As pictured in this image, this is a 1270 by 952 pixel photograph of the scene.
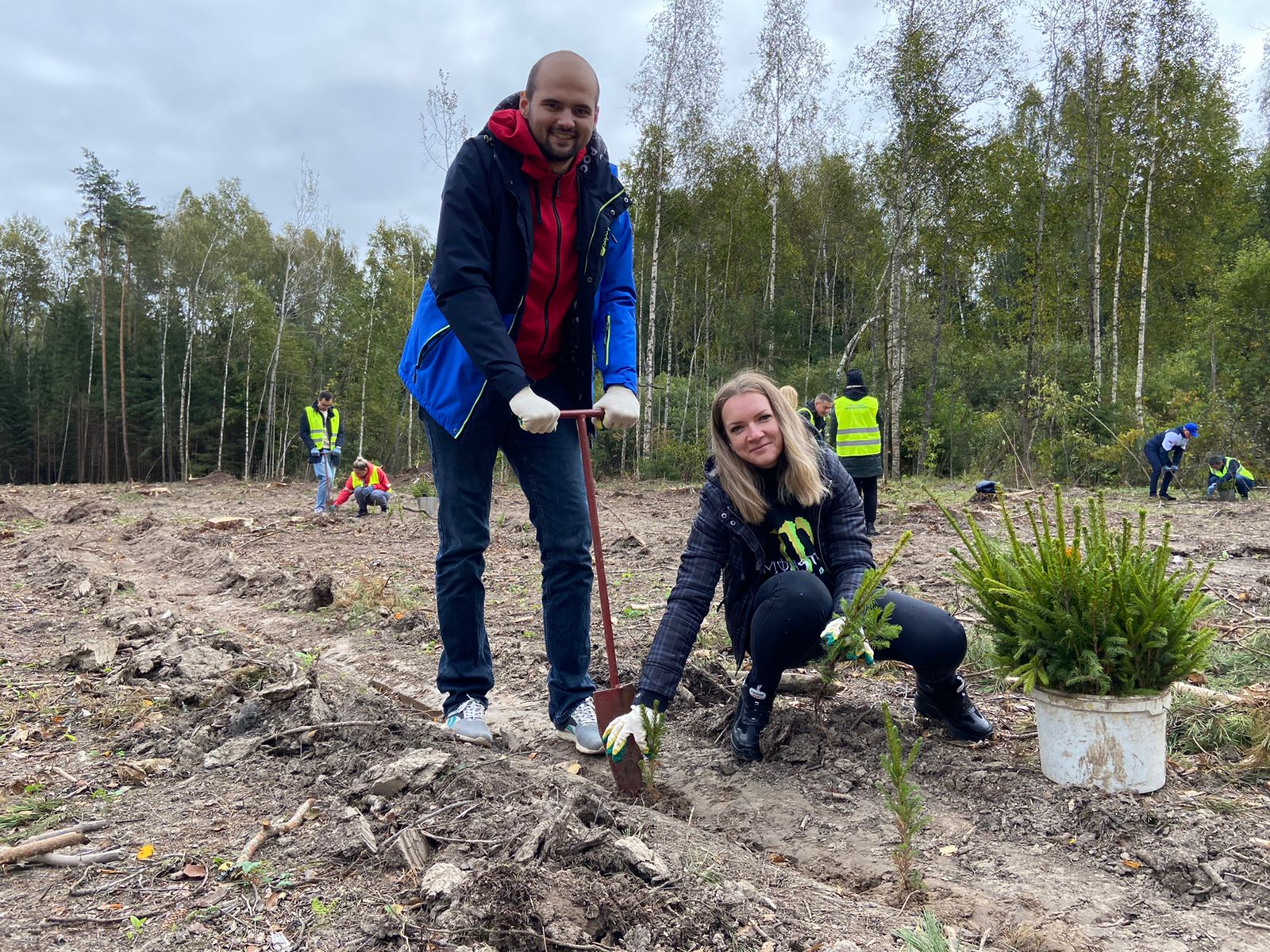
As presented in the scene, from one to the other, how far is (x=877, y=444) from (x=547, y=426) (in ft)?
22.2

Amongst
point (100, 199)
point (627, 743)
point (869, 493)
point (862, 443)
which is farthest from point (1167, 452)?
point (100, 199)

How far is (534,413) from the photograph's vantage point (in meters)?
2.45

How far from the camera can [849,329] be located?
27344 mm

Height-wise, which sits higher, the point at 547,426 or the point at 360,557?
the point at 547,426

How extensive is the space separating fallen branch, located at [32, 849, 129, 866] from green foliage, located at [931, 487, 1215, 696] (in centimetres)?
244

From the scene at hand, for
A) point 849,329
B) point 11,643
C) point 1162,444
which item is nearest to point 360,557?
point 11,643

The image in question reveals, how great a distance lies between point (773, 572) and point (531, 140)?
162 cm

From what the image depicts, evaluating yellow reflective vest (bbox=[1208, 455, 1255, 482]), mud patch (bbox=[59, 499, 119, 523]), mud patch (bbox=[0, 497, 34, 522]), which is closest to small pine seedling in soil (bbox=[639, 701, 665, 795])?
mud patch (bbox=[59, 499, 119, 523])

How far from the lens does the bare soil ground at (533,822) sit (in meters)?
1.71

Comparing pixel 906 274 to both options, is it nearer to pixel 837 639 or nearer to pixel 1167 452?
pixel 1167 452

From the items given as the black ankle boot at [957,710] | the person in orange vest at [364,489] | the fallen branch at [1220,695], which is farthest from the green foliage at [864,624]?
the person in orange vest at [364,489]

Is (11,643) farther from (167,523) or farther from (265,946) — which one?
(167,523)

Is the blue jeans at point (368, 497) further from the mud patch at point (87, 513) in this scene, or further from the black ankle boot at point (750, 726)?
the black ankle boot at point (750, 726)

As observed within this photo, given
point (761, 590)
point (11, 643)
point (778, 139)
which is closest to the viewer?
point (761, 590)
